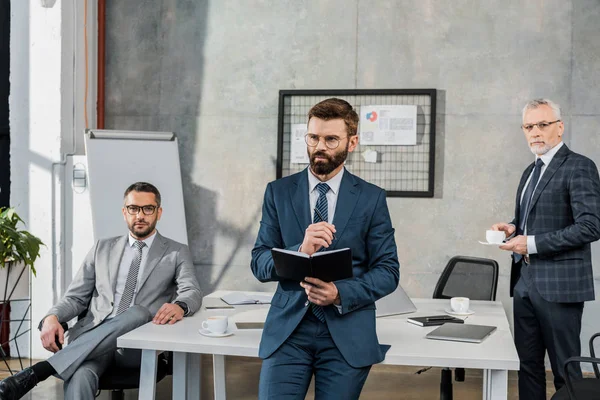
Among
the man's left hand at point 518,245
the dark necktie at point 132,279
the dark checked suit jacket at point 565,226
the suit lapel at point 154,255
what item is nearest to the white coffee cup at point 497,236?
the man's left hand at point 518,245

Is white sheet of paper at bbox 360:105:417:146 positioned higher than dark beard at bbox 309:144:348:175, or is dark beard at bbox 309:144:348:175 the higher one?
white sheet of paper at bbox 360:105:417:146

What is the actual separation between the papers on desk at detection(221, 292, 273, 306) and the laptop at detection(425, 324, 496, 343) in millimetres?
1023

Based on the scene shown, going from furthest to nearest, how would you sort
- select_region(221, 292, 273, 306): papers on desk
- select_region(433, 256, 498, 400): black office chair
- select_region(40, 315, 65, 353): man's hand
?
select_region(433, 256, 498, 400): black office chair, select_region(221, 292, 273, 306): papers on desk, select_region(40, 315, 65, 353): man's hand

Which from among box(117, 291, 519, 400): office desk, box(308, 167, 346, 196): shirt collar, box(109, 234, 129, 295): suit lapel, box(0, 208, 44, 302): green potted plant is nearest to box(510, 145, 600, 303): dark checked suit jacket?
box(117, 291, 519, 400): office desk

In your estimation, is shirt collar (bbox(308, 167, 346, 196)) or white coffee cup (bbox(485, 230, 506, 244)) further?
white coffee cup (bbox(485, 230, 506, 244))

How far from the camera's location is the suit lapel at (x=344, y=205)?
221cm

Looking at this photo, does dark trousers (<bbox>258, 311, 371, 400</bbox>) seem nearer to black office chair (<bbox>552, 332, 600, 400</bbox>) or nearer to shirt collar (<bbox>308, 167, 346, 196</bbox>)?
shirt collar (<bbox>308, 167, 346, 196</bbox>)

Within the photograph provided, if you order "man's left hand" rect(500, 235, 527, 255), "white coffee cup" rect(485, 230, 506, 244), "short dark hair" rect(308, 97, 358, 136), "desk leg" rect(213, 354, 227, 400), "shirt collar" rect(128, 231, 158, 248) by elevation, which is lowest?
"desk leg" rect(213, 354, 227, 400)

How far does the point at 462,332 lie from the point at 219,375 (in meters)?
1.14

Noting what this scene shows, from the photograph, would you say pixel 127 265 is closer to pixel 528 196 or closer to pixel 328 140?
pixel 328 140

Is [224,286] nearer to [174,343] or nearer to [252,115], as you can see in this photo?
[252,115]

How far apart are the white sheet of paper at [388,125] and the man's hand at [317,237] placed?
3.09 meters

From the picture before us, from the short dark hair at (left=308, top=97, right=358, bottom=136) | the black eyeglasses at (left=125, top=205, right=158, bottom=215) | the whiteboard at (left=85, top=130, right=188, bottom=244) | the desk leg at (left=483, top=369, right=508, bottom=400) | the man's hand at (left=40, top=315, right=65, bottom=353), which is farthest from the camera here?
the whiteboard at (left=85, top=130, right=188, bottom=244)

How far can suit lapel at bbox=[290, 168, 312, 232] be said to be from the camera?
2.23 metres
